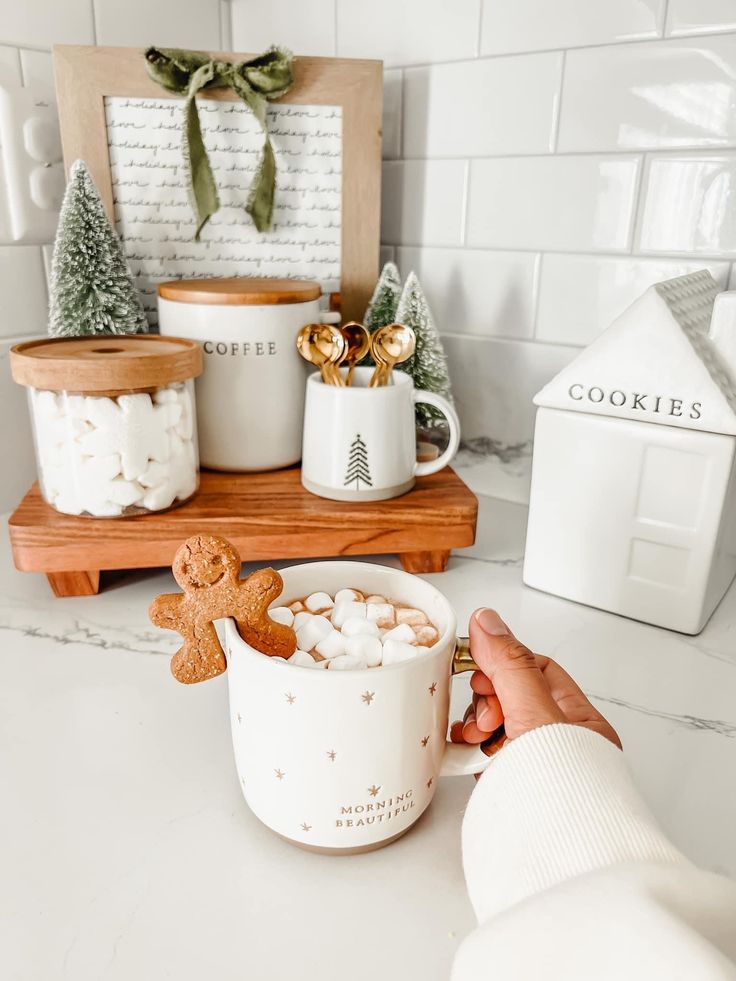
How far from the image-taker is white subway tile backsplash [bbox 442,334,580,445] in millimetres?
871

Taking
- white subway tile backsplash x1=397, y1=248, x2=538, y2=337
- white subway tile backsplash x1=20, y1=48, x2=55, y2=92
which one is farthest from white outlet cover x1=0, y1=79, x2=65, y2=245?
white subway tile backsplash x1=397, y1=248, x2=538, y2=337

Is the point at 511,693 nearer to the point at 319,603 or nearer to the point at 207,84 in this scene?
the point at 319,603

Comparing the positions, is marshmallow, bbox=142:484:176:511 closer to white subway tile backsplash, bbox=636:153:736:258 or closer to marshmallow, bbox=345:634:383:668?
marshmallow, bbox=345:634:383:668

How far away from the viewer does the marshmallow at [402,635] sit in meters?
0.40

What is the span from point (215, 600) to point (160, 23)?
80cm

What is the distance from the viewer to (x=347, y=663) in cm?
38

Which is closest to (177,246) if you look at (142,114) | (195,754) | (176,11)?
(142,114)

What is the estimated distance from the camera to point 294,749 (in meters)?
0.36

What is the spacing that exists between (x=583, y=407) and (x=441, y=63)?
0.47 metres

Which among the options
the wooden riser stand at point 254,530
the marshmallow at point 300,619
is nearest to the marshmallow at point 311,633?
the marshmallow at point 300,619

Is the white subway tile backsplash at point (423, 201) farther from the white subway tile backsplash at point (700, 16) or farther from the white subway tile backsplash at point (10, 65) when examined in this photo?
the white subway tile backsplash at point (10, 65)

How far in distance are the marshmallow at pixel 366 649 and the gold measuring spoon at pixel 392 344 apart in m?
0.33

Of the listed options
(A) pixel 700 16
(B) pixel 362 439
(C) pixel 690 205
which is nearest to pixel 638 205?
(C) pixel 690 205

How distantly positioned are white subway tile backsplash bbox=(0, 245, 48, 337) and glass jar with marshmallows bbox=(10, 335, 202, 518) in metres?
0.17
